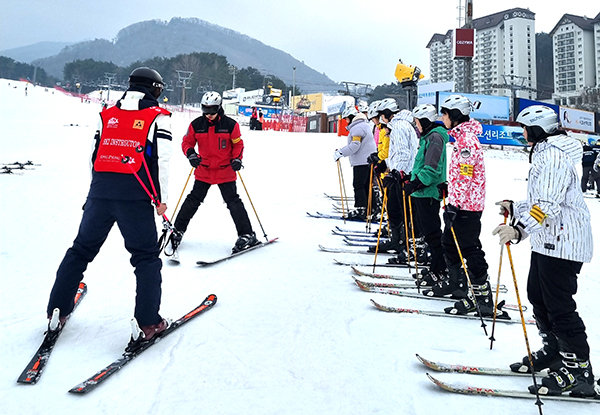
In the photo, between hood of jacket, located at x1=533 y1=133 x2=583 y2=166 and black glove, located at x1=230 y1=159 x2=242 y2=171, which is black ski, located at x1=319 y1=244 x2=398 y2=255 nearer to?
black glove, located at x1=230 y1=159 x2=242 y2=171

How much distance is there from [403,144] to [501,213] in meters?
2.40

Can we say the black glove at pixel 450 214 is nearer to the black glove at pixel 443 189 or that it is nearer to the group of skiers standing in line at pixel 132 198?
the black glove at pixel 443 189

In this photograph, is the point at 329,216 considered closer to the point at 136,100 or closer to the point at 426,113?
the point at 426,113

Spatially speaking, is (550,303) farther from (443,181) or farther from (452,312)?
(443,181)

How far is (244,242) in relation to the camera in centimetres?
557

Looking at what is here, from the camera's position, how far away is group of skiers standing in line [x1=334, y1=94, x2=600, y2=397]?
2463mm

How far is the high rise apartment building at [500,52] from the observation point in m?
88.8

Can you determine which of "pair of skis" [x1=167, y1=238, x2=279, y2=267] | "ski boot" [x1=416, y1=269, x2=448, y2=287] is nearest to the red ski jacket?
"pair of skis" [x1=167, y1=238, x2=279, y2=267]

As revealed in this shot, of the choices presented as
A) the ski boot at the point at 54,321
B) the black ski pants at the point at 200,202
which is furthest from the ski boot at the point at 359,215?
the ski boot at the point at 54,321

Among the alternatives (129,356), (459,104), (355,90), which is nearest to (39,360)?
(129,356)

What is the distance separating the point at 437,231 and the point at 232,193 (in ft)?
8.48

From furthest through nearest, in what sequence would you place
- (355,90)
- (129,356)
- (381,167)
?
(355,90) < (381,167) < (129,356)

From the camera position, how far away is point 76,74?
111438 millimetres

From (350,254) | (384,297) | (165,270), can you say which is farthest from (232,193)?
(384,297)
